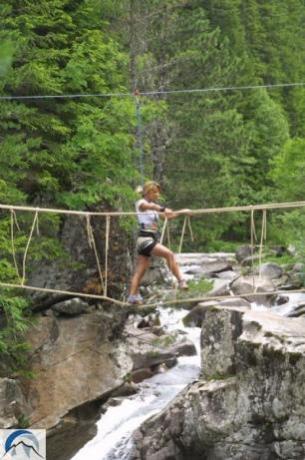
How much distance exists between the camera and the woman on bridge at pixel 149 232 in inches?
334

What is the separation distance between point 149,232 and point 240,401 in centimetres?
298

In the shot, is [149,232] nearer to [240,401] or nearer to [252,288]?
[240,401]

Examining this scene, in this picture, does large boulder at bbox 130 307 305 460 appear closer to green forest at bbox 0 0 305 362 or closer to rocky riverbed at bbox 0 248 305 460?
rocky riverbed at bbox 0 248 305 460

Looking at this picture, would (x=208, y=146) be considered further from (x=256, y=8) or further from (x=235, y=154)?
(x=256, y=8)

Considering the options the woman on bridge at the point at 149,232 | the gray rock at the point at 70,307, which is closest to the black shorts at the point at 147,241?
the woman on bridge at the point at 149,232

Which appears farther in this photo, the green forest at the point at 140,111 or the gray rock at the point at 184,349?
the gray rock at the point at 184,349

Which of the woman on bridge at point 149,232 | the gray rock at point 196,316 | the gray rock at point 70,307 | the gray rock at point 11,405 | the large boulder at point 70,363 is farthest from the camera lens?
the gray rock at point 196,316

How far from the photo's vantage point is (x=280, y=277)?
2275cm

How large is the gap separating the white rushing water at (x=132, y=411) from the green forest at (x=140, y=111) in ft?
7.83

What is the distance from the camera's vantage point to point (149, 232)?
29.4ft

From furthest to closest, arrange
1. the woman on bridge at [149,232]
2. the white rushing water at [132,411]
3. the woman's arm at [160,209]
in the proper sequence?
the white rushing water at [132,411], the woman on bridge at [149,232], the woman's arm at [160,209]

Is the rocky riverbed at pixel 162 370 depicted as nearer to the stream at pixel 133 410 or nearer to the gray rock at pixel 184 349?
the gray rock at pixel 184 349

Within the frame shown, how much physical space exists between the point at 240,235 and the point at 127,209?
79.1 ft

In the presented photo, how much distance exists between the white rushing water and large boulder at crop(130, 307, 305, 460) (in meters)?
0.49
